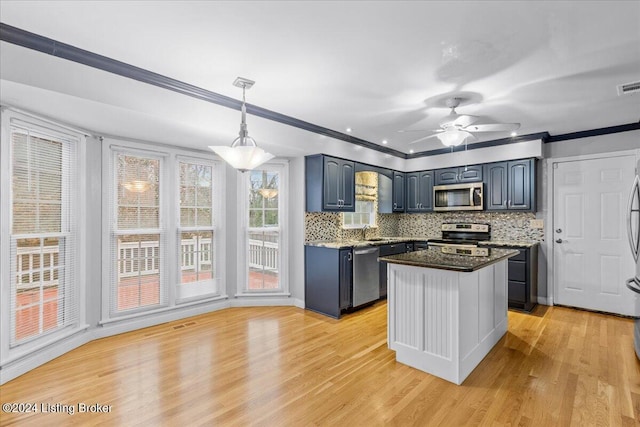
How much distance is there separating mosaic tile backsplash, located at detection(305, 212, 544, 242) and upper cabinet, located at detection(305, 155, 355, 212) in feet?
1.06

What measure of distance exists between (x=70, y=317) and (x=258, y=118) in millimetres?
2810

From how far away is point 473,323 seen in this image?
2789 millimetres

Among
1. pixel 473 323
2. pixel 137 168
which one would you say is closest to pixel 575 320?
pixel 473 323

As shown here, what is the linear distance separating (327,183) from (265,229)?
3.76 feet

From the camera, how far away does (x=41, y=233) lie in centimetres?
294

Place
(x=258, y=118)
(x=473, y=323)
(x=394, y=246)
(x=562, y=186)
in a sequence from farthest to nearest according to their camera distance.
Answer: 1. (x=394, y=246)
2. (x=562, y=186)
3. (x=258, y=118)
4. (x=473, y=323)

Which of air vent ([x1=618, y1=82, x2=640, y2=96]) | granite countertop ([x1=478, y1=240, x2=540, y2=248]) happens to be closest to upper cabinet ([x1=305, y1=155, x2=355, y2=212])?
granite countertop ([x1=478, y1=240, x2=540, y2=248])

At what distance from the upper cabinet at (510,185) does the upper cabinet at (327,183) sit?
90.5 inches

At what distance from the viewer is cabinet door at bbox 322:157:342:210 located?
14.6ft

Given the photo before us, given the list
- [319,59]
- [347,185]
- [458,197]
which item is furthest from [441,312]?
[458,197]

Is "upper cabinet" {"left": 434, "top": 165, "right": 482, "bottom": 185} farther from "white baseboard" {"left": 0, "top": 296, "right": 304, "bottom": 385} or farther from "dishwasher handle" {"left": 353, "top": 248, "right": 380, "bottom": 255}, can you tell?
"white baseboard" {"left": 0, "top": 296, "right": 304, "bottom": 385}

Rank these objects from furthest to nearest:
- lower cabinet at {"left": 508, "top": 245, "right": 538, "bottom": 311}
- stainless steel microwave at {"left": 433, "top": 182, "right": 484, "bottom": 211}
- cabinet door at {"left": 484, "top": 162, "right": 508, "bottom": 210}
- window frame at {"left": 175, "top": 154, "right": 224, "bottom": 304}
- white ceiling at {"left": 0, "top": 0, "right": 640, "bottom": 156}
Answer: stainless steel microwave at {"left": 433, "top": 182, "right": 484, "bottom": 211} → cabinet door at {"left": 484, "top": 162, "right": 508, "bottom": 210} → lower cabinet at {"left": 508, "top": 245, "right": 538, "bottom": 311} → window frame at {"left": 175, "top": 154, "right": 224, "bottom": 304} → white ceiling at {"left": 0, "top": 0, "right": 640, "bottom": 156}

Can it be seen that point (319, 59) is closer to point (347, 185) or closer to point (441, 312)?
point (441, 312)

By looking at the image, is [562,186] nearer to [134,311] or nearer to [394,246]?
[394,246]
